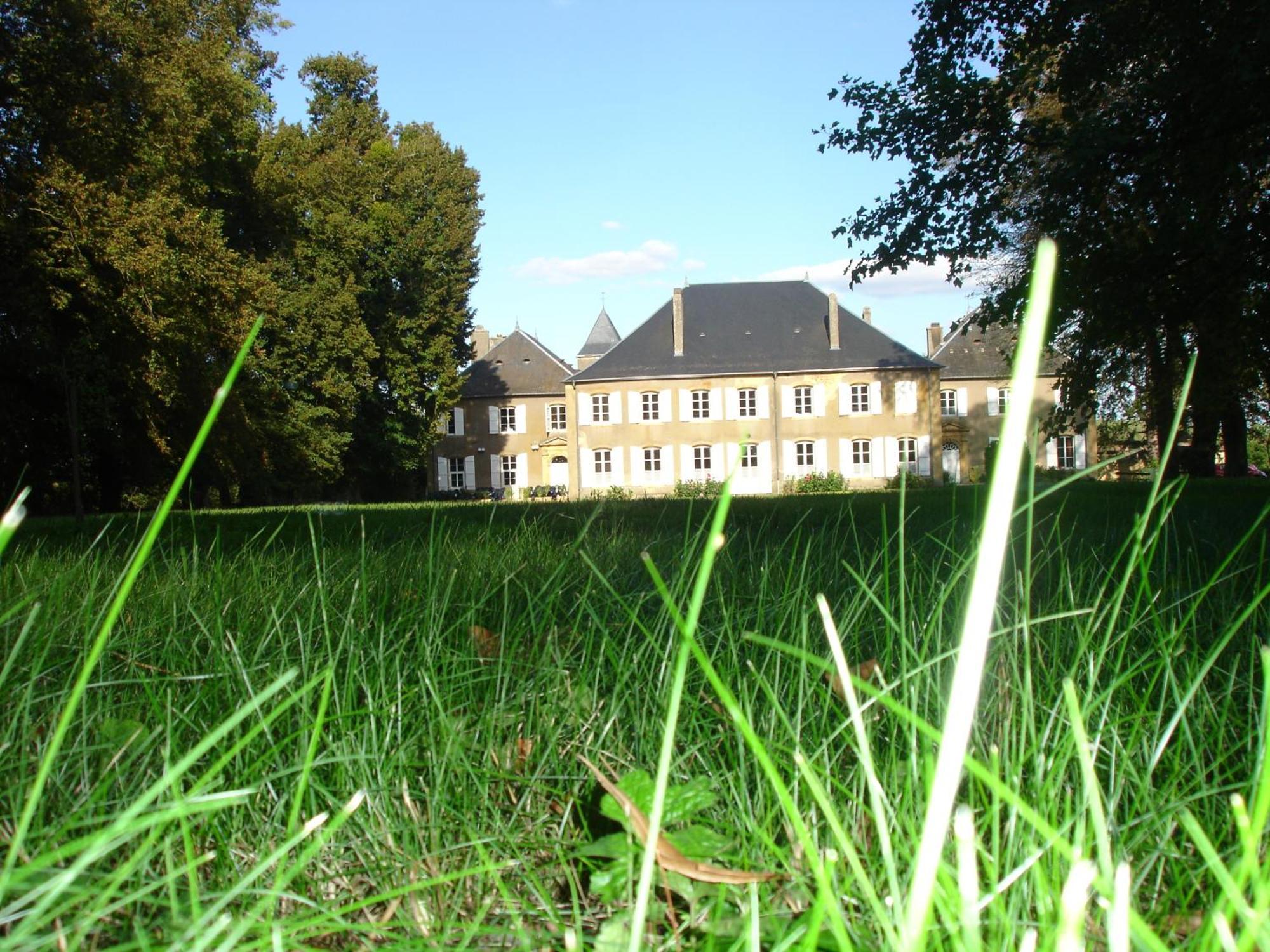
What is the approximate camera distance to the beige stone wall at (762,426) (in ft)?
126

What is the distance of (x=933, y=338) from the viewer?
44.6 metres

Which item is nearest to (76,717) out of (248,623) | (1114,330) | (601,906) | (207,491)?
(248,623)

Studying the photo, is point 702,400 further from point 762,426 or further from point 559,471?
point 559,471

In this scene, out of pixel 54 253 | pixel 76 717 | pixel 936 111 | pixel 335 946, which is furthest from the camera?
pixel 54 253

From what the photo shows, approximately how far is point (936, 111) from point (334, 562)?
24.4 ft

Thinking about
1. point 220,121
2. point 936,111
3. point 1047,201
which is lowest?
point 1047,201

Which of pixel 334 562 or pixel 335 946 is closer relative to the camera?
pixel 335 946

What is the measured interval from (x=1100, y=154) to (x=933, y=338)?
3878 cm

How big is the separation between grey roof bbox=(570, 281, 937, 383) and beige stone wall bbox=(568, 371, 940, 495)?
425 millimetres

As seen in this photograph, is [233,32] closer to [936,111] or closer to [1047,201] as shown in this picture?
[936,111]

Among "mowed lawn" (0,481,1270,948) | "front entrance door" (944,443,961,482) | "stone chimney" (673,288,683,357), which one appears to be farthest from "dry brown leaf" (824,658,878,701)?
"front entrance door" (944,443,961,482)

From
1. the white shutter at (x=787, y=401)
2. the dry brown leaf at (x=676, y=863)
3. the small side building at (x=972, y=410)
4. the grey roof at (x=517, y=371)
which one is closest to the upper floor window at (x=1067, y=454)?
the small side building at (x=972, y=410)

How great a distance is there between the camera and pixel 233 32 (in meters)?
21.0

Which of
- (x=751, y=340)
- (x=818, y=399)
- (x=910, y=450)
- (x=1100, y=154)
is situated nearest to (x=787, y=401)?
(x=818, y=399)
